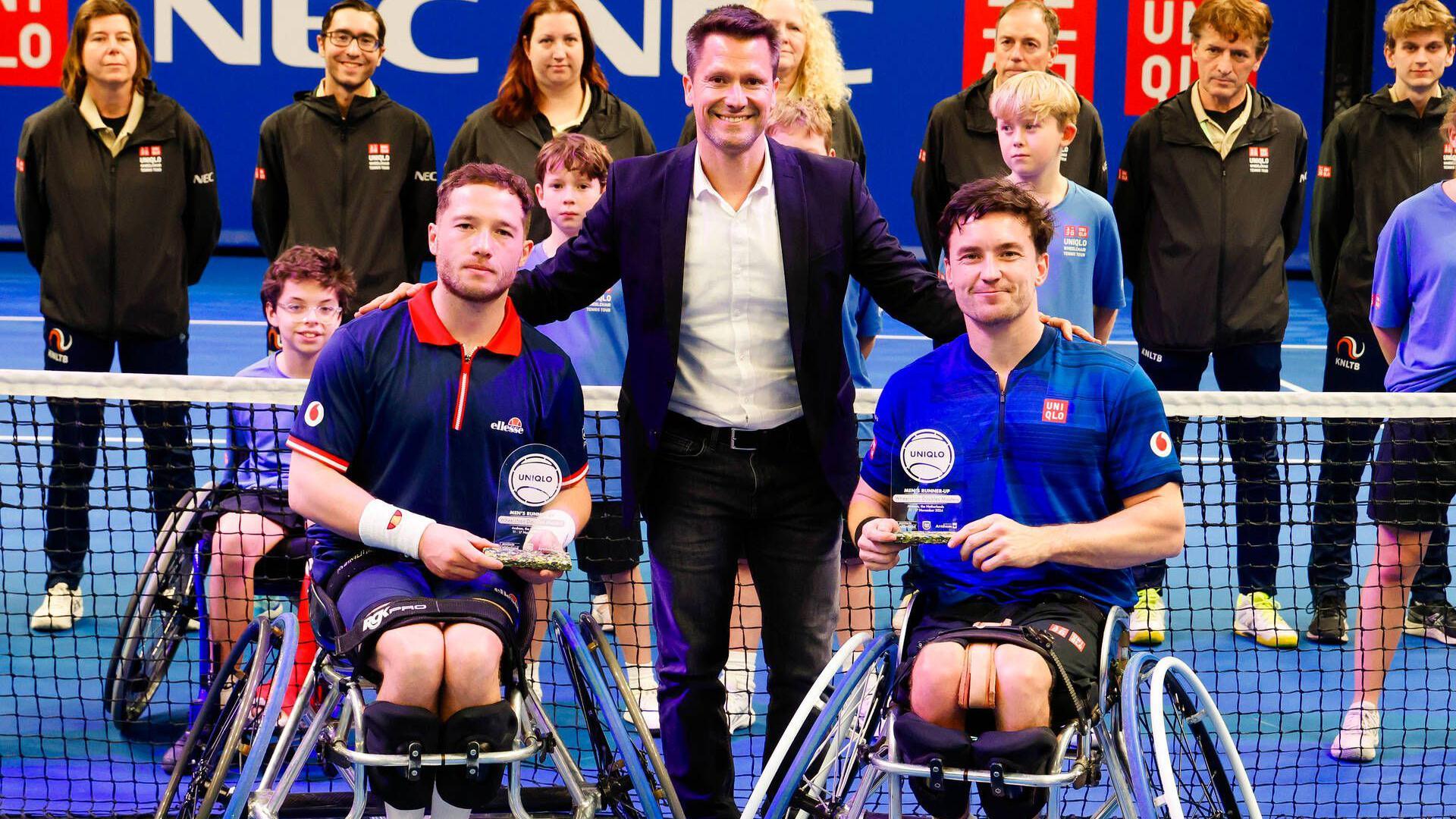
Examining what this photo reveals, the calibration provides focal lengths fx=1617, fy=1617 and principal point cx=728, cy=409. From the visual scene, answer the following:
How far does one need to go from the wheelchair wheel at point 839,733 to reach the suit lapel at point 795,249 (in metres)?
0.78

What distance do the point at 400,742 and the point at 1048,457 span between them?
1493mm

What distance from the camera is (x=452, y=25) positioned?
547 inches

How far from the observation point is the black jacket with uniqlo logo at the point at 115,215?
6.12m

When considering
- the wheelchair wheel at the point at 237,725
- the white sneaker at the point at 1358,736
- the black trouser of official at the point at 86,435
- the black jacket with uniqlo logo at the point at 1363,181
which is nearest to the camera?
the wheelchair wheel at the point at 237,725

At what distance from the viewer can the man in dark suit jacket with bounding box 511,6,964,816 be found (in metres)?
3.86

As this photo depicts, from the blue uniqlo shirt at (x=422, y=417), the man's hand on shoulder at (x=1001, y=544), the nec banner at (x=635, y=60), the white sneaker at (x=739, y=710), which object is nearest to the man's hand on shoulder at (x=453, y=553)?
the blue uniqlo shirt at (x=422, y=417)

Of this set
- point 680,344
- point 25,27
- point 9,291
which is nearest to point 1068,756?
point 680,344

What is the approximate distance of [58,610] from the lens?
5773 millimetres

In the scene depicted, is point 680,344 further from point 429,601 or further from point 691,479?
point 429,601

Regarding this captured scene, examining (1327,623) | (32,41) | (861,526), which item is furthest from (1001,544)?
(32,41)

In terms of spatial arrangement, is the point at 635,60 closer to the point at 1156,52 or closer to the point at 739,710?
the point at 1156,52

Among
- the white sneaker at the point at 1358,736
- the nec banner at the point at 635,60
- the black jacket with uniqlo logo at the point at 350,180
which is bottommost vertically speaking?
the white sneaker at the point at 1358,736

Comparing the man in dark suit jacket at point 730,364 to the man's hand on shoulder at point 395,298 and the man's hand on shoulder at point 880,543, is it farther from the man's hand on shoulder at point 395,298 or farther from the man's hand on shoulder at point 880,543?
the man's hand on shoulder at point 880,543

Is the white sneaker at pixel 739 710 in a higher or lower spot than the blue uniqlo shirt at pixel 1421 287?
lower
